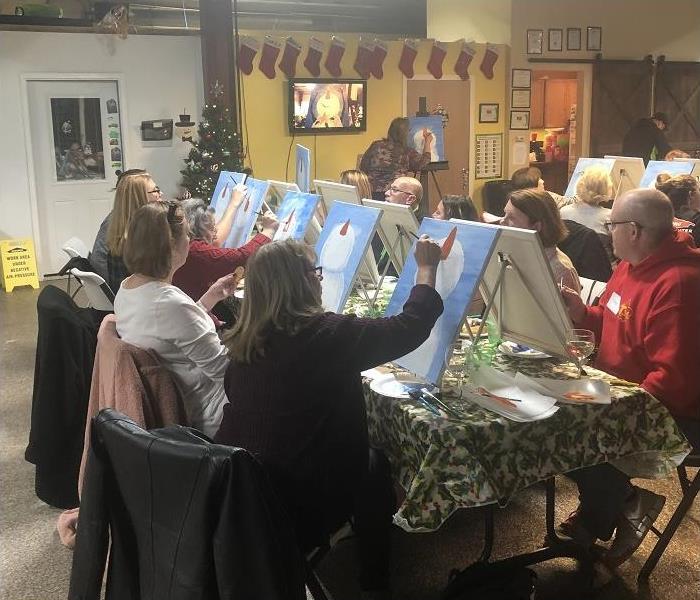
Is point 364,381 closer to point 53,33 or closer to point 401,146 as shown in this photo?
point 401,146

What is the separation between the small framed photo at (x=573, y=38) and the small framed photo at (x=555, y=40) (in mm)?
80

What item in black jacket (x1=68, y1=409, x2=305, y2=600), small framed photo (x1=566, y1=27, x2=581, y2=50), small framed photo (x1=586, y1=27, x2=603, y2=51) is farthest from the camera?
small framed photo (x1=586, y1=27, x2=603, y2=51)

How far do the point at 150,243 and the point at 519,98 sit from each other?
801 cm

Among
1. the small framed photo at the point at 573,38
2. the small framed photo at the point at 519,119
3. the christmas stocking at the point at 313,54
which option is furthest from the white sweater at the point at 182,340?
the small framed photo at the point at 573,38

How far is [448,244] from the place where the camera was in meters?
2.32

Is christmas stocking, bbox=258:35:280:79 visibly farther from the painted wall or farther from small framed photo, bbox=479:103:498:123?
small framed photo, bbox=479:103:498:123

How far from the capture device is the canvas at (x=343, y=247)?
2746 mm

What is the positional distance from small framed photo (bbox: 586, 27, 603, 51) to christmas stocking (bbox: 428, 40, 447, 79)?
1957 mm

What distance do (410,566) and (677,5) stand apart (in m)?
9.80

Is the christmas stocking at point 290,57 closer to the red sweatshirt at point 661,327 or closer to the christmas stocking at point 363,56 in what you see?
the christmas stocking at point 363,56

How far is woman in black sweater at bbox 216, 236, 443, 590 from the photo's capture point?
77.9 inches

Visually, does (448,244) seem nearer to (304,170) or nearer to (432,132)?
(304,170)

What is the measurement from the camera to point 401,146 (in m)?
7.23

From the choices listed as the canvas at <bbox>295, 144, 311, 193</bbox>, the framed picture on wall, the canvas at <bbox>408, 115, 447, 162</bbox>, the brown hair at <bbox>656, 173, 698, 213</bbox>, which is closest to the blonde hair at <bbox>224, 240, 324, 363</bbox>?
the canvas at <bbox>295, 144, 311, 193</bbox>
